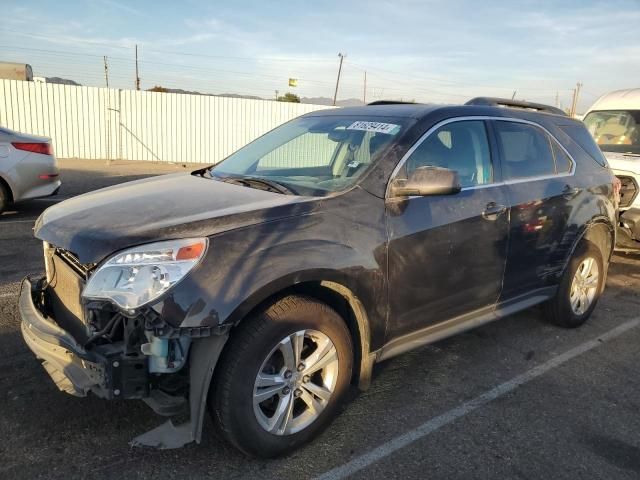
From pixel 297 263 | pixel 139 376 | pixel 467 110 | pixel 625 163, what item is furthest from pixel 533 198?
pixel 625 163

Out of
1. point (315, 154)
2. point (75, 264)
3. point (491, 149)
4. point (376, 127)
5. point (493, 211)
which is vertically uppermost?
point (376, 127)

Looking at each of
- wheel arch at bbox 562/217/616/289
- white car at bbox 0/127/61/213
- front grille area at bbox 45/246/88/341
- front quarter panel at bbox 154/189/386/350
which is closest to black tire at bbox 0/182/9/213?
white car at bbox 0/127/61/213

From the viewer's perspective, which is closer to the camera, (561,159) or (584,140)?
(561,159)

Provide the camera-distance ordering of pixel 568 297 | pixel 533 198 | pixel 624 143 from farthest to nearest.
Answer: pixel 624 143
pixel 568 297
pixel 533 198

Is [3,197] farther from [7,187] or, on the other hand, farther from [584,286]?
[584,286]

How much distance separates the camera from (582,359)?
4172 millimetres

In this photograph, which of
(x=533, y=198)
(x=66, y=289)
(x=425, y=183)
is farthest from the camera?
(x=533, y=198)

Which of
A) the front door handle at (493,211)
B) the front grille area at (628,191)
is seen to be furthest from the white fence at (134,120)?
the front door handle at (493,211)

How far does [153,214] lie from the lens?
2713mm

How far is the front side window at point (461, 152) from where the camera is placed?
11.1ft

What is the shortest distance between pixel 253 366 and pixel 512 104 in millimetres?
3200

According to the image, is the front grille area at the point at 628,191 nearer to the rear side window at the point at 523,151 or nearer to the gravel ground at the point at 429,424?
the gravel ground at the point at 429,424

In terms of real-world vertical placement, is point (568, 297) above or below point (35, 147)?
below

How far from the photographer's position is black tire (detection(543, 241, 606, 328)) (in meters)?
4.50
